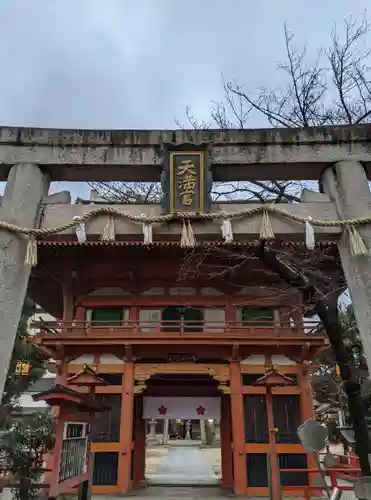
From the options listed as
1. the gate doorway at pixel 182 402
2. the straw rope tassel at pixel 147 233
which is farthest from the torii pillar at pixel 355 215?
the gate doorway at pixel 182 402

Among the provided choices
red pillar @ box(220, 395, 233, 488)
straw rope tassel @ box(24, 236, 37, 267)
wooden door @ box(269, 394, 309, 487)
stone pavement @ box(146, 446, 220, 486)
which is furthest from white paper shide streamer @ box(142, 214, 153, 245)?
stone pavement @ box(146, 446, 220, 486)

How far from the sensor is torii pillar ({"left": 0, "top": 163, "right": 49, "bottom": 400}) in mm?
4383

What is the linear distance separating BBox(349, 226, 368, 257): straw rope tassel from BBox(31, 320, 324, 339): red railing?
7097mm

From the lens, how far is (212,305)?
12180 millimetres

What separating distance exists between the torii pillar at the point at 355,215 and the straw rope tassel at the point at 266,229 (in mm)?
799

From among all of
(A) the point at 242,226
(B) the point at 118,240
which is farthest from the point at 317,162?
(B) the point at 118,240

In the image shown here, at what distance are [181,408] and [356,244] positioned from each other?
1015 cm

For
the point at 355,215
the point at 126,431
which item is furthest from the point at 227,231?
the point at 126,431

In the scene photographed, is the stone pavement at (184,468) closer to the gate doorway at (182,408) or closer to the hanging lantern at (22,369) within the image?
the gate doorway at (182,408)

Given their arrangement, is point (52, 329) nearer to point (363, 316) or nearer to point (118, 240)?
point (118, 240)

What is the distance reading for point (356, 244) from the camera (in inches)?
174

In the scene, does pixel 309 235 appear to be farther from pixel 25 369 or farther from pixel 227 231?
pixel 25 369

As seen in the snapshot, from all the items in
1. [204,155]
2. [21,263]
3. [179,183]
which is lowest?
[21,263]

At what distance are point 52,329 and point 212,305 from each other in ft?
14.6
